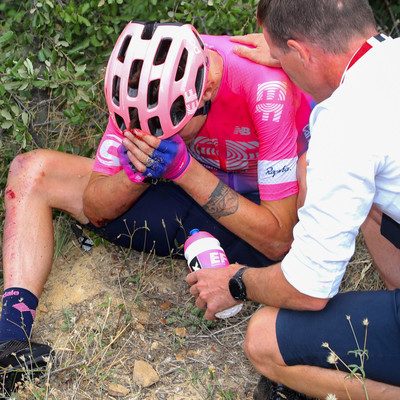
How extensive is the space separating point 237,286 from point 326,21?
109 centimetres

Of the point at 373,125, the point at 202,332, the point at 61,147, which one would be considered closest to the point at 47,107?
the point at 61,147

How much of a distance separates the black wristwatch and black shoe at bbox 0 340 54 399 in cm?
86

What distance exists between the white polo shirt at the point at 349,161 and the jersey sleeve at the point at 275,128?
2.31 ft

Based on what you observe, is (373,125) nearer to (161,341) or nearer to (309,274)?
(309,274)

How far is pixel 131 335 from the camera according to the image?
3.10 meters

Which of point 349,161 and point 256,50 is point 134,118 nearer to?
point 256,50

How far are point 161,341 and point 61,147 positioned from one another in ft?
4.66

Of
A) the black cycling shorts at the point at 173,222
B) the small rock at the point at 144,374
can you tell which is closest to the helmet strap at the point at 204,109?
the black cycling shorts at the point at 173,222

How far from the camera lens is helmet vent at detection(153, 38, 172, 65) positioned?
2629mm

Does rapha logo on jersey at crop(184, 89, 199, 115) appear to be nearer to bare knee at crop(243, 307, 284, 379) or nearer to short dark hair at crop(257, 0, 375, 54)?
short dark hair at crop(257, 0, 375, 54)

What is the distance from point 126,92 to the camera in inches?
104

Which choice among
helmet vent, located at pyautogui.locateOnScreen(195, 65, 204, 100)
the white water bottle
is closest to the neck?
helmet vent, located at pyautogui.locateOnScreen(195, 65, 204, 100)

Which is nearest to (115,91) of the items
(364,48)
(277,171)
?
(277,171)

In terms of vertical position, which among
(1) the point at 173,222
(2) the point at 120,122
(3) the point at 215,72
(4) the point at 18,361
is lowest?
(4) the point at 18,361
